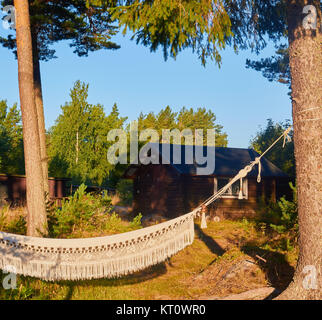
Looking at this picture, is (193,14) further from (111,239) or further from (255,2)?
(111,239)

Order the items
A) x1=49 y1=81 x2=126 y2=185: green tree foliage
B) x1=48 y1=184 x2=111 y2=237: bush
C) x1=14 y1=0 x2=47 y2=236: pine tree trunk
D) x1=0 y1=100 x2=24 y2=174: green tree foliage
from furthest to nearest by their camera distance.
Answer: x1=49 y1=81 x2=126 y2=185: green tree foliage < x1=0 y1=100 x2=24 y2=174: green tree foliage < x1=48 y1=184 x2=111 y2=237: bush < x1=14 y1=0 x2=47 y2=236: pine tree trunk

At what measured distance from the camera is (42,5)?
10.4 metres

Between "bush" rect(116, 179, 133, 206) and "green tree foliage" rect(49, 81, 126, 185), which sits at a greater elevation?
"green tree foliage" rect(49, 81, 126, 185)

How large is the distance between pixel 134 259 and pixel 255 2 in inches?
250

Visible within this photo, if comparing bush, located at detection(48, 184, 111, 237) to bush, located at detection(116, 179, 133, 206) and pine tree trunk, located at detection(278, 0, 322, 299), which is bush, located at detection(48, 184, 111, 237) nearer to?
pine tree trunk, located at detection(278, 0, 322, 299)

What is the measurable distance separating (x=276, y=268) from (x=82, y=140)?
77.8ft

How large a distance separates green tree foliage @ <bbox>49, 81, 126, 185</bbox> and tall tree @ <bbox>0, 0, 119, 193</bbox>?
A: 15.2 m

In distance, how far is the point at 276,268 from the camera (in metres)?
6.52

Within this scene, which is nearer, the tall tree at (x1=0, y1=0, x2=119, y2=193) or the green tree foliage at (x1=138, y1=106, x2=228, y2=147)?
the tall tree at (x1=0, y1=0, x2=119, y2=193)

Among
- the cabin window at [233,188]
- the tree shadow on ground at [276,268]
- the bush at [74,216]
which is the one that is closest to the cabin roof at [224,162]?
the cabin window at [233,188]

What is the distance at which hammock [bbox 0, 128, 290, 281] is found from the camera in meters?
5.26

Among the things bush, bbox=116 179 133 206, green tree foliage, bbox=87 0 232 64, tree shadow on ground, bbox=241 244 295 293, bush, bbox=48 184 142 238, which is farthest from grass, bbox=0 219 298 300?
bush, bbox=116 179 133 206

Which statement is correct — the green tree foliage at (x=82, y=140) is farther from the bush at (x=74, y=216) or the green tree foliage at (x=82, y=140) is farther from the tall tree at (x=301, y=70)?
the tall tree at (x=301, y=70)

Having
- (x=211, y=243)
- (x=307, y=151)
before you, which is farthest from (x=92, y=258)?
(x=211, y=243)
